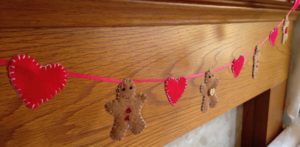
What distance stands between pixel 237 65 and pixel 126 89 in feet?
1.77

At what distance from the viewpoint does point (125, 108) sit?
2.07 ft

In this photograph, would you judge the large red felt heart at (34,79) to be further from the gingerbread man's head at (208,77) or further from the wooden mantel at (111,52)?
the gingerbread man's head at (208,77)

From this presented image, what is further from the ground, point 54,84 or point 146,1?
point 146,1

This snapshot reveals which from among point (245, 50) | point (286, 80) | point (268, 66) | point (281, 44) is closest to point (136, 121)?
point (245, 50)

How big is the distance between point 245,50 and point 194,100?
0.34 m

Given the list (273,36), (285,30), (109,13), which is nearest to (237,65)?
(273,36)

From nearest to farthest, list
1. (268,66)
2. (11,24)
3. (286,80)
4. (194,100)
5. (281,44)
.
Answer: (11,24) → (194,100) → (268,66) → (281,44) → (286,80)

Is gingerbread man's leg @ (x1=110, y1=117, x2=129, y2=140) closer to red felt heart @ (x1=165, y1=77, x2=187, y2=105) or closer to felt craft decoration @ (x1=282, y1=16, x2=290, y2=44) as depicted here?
red felt heart @ (x1=165, y1=77, x2=187, y2=105)

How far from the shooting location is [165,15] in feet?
2.20

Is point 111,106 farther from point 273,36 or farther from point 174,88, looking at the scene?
point 273,36

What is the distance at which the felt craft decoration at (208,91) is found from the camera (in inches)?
35.2

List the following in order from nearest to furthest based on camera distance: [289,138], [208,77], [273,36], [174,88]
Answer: [174,88] → [208,77] → [273,36] → [289,138]

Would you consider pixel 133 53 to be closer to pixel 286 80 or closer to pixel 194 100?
pixel 194 100

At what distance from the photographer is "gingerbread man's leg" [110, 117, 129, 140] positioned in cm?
63
